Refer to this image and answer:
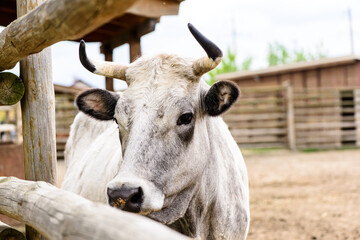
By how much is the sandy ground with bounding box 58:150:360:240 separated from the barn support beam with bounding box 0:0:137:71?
3.67 meters

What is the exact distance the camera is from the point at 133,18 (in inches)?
191

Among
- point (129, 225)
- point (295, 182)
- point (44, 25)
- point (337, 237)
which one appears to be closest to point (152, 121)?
point (44, 25)

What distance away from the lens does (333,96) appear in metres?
14.3

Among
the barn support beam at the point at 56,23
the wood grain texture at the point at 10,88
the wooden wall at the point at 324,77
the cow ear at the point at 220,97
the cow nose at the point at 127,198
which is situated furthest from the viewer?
the wooden wall at the point at 324,77

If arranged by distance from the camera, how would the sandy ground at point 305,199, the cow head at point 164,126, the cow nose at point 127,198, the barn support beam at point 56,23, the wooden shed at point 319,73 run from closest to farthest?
the barn support beam at point 56,23
the cow nose at point 127,198
the cow head at point 164,126
the sandy ground at point 305,199
the wooden shed at point 319,73

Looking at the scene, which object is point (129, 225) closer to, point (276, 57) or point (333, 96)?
point (333, 96)

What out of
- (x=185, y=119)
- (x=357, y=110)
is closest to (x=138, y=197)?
(x=185, y=119)

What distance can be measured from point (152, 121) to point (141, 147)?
17 cm

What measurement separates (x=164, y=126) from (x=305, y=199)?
4.84 m

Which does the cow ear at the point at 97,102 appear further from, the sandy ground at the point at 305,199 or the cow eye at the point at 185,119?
the sandy ground at the point at 305,199

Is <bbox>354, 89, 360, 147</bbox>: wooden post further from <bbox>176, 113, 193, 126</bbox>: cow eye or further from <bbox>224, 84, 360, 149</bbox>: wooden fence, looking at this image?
<bbox>176, 113, 193, 126</bbox>: cow eye

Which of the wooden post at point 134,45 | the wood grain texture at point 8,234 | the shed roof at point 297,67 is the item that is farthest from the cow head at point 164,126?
the shed roof at point 297,67

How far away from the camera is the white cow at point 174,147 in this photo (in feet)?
6.95

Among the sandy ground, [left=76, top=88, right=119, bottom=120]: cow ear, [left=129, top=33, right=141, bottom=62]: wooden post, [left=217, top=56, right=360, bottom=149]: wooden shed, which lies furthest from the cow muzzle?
[left=217, top=56, right=360, bottom=149]: wooden shed
